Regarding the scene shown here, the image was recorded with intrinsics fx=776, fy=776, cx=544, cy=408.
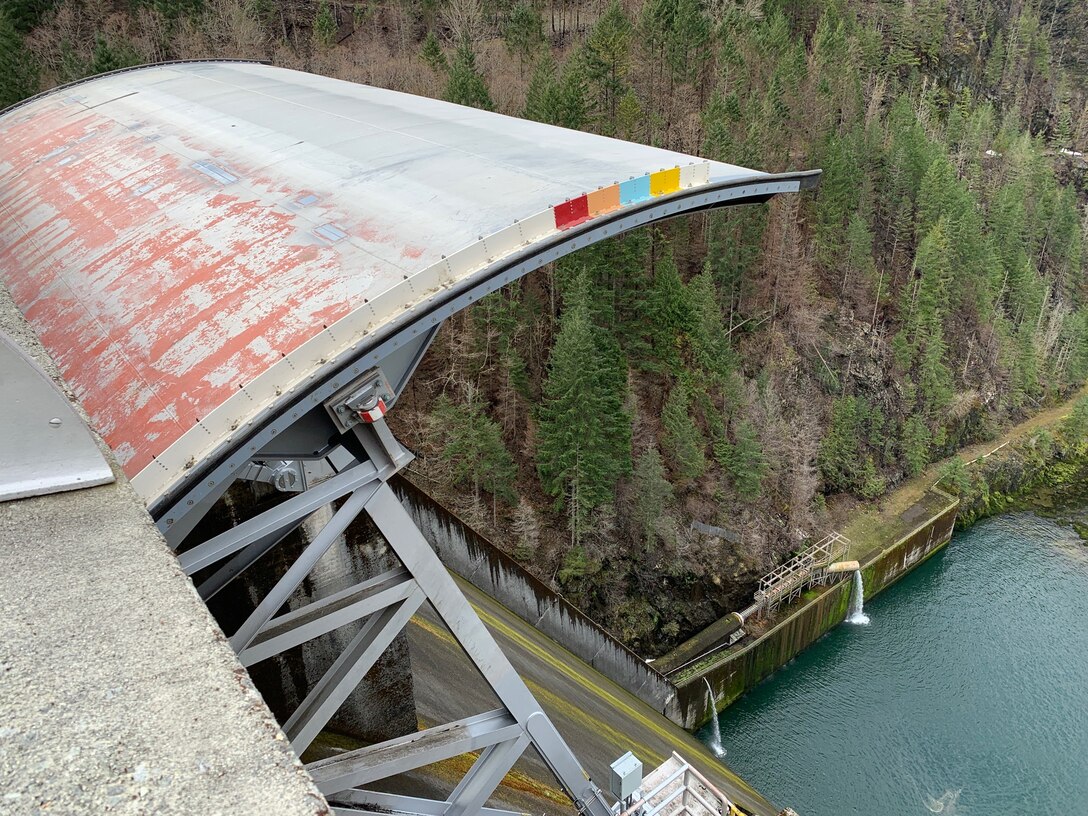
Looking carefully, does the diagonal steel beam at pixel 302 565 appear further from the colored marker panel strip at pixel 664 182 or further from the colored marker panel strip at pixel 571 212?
the colored marker panel strip at pixel 664 182

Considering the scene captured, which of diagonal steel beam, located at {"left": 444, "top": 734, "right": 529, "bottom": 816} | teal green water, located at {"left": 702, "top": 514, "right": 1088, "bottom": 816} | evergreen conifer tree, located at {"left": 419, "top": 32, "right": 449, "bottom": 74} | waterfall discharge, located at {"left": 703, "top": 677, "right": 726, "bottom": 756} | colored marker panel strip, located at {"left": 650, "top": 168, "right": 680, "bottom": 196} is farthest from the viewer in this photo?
evergreen conifer tree, located at {"left": 419, "top": 32, "right": 449, "bottom": 74}

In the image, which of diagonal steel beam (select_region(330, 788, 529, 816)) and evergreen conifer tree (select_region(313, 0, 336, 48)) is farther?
evergreen conifer tree (select_region(313, 0, 336, 48))

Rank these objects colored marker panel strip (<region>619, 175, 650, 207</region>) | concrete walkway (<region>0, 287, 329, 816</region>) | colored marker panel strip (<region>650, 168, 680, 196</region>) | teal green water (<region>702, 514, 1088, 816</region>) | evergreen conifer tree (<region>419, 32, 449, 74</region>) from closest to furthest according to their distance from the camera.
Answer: concrete walkway (<region>0, 287, 329, 816</region>) → colored marker panel strip (<region>619, 175, 650, 207</region>) → colored marker panel strip (<region>650, 168, 680, 196</region>) → teal green water (<region>702, 514, 1088, 816</region>) → evergreen conifer tree (<region>419, 32, 449, 74</region>)

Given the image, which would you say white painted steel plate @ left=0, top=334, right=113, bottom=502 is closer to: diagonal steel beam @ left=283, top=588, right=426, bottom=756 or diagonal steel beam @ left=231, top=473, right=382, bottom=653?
diagonal steel beam @ left=231, top=473, right=382, bottom=653

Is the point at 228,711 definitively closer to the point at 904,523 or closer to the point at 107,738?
the point at 107,738

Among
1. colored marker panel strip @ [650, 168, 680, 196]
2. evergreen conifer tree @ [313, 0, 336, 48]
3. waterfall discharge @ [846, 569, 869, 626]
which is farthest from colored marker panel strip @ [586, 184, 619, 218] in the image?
evergreen conifer tree @ [313, 0, 336, 48]
